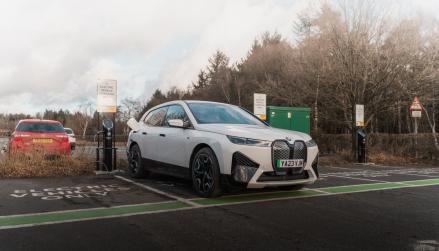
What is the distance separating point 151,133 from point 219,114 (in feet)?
5.27

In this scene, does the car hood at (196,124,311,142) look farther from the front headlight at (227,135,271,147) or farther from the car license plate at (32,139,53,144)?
the car license plate at (32,139,53,144)

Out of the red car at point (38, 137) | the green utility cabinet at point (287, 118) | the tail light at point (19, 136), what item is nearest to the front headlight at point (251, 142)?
the red car at point (38, 137)

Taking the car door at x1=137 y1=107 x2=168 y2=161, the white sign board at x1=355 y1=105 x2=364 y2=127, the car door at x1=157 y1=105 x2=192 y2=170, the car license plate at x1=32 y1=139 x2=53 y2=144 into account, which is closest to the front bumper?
the car door at x1=157 y1=105 x2=192 y2=170

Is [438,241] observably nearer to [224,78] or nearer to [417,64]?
[417,64]

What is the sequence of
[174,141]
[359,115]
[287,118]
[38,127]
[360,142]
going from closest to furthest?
[174,141] → [38,127] → [287,118] → [360,142] → [359,115]

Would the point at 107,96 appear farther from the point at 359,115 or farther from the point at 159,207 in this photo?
the point at 359,115

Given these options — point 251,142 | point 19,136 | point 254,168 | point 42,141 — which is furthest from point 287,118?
point 254,168

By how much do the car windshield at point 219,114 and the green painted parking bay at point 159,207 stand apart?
54.4 inches

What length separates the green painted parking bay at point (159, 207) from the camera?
541 cm

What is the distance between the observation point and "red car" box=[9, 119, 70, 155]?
39.7ft

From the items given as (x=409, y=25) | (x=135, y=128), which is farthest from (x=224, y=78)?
(x=135, y=128)

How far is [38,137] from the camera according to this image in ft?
40.5

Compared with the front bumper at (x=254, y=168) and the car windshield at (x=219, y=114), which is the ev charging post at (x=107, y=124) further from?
the front bumper at (x=254, y=168)

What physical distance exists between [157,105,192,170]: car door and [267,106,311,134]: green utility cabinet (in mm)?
7449
